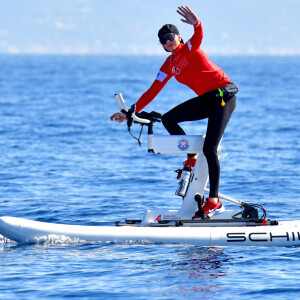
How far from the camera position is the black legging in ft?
35.0

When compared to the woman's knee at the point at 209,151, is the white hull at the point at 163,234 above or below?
below

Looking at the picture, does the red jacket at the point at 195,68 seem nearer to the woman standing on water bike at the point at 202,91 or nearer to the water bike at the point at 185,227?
the woman standing on water bike at the point at 202,91

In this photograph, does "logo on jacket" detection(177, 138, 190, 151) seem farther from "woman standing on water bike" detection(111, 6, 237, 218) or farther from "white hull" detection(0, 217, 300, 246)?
"white hull" detection(0, 217, 300, 246)

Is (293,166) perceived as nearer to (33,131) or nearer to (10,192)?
(10,192)

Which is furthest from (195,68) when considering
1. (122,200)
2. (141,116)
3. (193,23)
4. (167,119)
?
(122,200)

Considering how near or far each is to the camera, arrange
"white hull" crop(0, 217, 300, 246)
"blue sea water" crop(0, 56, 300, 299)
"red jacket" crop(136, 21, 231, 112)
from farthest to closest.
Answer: "white hull" crop(0, 217, 300, 246)
"red jacket" crop(136, 21, 231, 112)
"blue sea water" crop(0, 56, 300, 299)

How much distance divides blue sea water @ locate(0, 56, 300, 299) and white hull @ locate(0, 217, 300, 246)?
10 centimetres

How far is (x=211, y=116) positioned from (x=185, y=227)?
58.1 inches

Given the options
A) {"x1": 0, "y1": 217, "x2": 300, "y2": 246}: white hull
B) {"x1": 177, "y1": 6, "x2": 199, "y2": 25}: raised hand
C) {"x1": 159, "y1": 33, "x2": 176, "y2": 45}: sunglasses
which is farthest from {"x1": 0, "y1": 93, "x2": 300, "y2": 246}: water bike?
{"x1": 177, "y1": 6, "x2": 199, "y2": 25}: raised hand

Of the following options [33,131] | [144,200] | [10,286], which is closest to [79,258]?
[10,286]

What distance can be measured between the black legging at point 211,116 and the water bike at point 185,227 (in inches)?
8.8

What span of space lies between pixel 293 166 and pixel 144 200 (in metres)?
5.68

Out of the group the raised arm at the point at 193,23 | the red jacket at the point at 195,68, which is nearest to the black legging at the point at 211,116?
the red jacket at the point at 195,68

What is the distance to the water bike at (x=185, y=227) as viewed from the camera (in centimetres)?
1063
